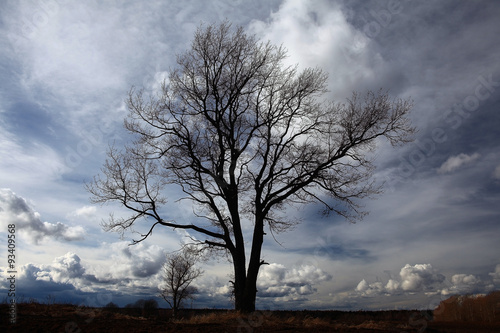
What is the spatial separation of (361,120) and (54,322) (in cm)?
1171

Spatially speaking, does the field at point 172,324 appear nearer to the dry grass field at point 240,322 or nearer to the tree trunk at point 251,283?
the dry grass field at point 240,322

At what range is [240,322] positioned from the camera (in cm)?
882

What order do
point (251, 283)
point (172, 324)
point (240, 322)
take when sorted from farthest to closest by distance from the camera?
point (251, 283) → point (240, 322) → point (172, 324)

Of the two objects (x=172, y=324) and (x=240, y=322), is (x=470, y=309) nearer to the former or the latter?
(x=240, y=322)

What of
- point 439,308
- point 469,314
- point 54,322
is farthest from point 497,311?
point 54,322

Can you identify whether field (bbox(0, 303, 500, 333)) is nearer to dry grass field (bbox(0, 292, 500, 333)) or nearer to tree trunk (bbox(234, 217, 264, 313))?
dry grass field (bbox(0, 292, 500, 333))

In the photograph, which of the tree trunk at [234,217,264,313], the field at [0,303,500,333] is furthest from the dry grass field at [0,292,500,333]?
the tree trunk at [234,217,264,313]

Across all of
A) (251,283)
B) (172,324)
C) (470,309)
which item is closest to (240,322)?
(172,324)

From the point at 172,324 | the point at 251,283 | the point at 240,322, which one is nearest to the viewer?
the point at 172,324

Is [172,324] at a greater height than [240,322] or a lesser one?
greater

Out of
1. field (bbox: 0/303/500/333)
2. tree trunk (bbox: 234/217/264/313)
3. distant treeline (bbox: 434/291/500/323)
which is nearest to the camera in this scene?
field (bbox: 0/303/500/333)

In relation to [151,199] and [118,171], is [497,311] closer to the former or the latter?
[151,199]

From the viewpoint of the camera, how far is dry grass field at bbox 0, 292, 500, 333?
6791 millimetres

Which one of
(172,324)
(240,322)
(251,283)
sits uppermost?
(251,283)
